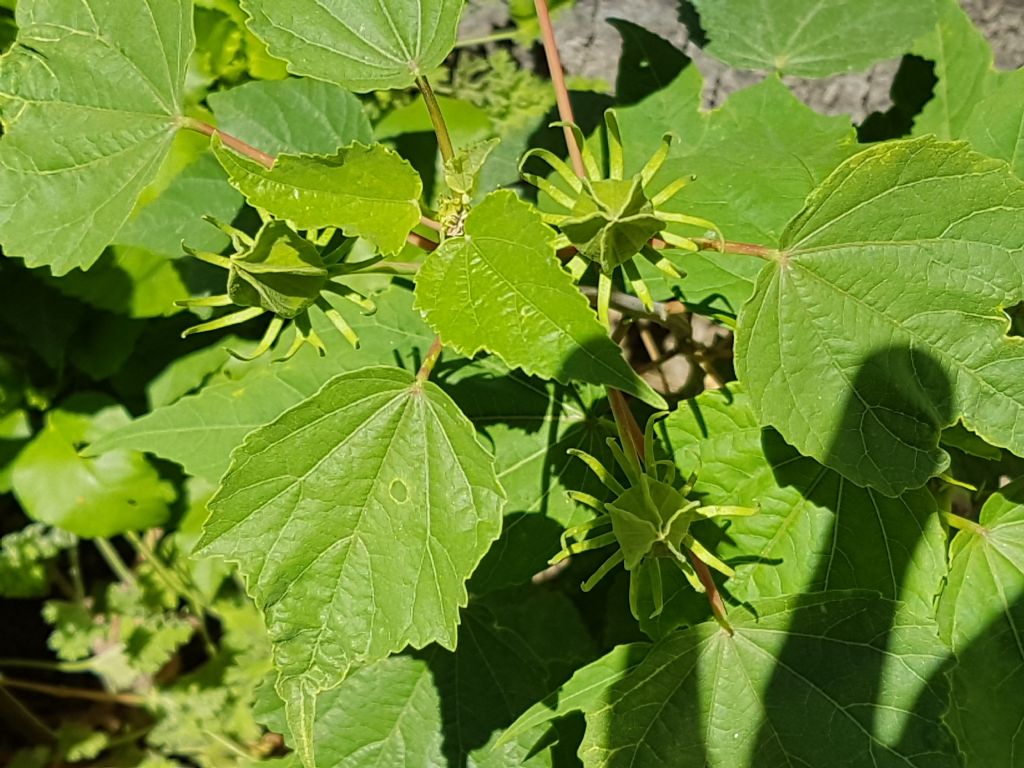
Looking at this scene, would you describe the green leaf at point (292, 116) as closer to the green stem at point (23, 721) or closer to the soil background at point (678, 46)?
the soil background at point (678, 46)

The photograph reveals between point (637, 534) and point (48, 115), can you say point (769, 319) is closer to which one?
point (637, 534)

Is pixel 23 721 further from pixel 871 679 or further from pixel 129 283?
pixel 871 679

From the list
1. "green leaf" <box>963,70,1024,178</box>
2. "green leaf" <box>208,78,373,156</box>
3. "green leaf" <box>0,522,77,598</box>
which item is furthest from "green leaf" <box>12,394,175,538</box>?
"green leaf" <box>963,70,1024,178</box>

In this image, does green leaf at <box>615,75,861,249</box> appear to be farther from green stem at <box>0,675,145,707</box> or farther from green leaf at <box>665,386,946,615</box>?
green stem at <box>0,675,145,707</box>

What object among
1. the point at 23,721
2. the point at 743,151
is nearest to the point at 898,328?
the point at 743,151

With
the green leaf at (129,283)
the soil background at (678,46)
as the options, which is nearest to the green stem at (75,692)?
the green leaf at (129,283)

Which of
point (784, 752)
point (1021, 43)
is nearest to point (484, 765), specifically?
point (784, 752)
